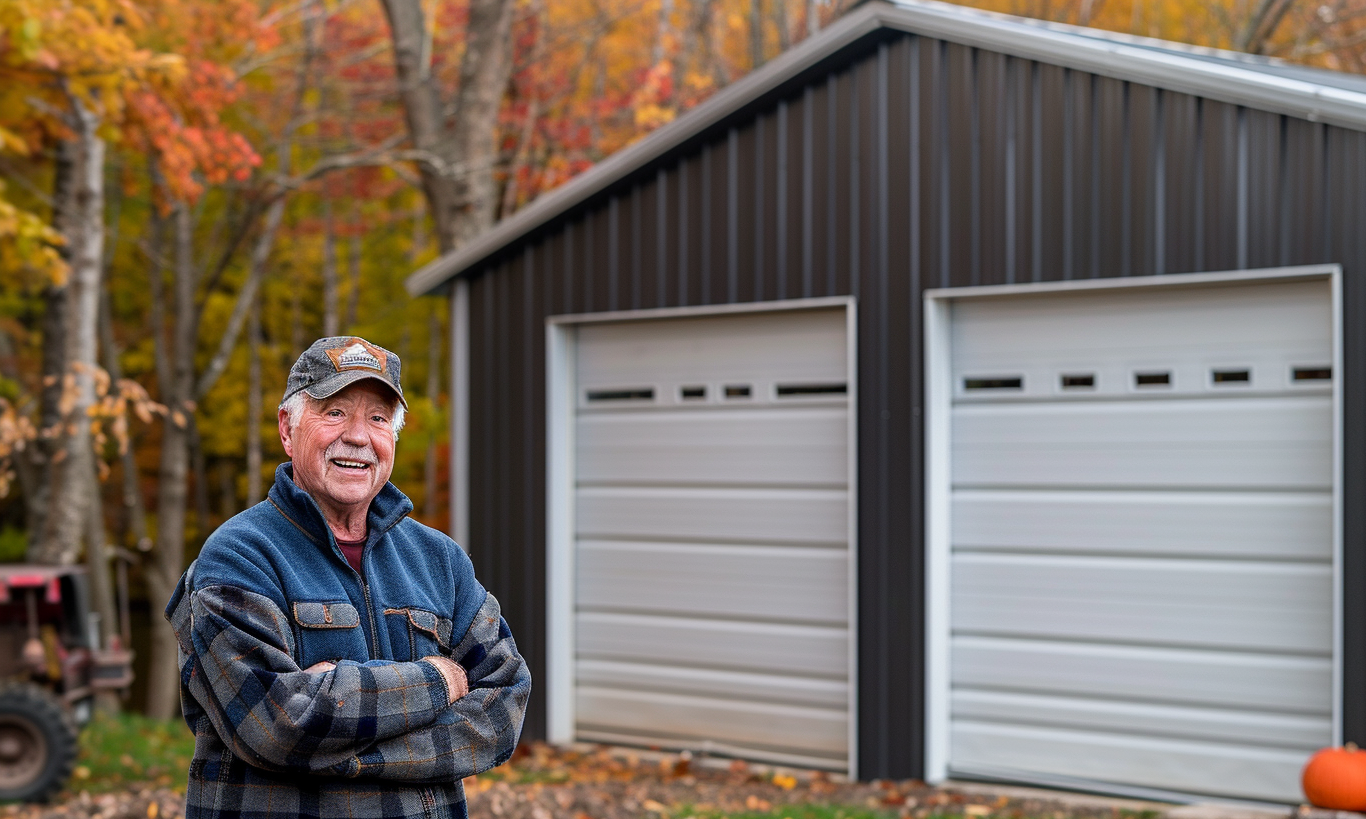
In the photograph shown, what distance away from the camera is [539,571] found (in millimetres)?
8500

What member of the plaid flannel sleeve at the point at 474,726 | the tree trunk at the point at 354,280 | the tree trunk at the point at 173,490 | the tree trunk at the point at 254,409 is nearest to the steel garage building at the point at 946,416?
the plaid flannel sleeve at the point at 474,726

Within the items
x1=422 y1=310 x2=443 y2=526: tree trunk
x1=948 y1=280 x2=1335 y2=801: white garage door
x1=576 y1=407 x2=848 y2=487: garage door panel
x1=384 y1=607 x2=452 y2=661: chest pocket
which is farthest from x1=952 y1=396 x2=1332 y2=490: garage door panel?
x1=422 y1=310 x2=443 y2=526: tree trunk

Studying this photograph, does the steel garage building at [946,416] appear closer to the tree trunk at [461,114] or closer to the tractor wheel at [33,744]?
the tractor wheel at [33,744]

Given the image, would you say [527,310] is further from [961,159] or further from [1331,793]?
[1331,793]

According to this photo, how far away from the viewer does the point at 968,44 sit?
7.09 m

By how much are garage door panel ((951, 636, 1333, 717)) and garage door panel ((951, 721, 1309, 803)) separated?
0.22 m

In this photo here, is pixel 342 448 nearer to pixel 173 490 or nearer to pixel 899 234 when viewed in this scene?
pixel 899 234

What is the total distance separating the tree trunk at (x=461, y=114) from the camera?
1165cm

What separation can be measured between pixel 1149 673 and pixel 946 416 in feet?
5.52

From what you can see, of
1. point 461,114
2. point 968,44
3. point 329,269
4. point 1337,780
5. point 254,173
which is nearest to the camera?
point 1337,780

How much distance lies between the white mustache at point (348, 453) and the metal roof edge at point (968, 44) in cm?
510

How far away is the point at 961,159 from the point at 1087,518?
2.01 meters

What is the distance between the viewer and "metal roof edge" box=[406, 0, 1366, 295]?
617 cm

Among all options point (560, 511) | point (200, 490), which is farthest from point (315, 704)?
point (200, 490)
